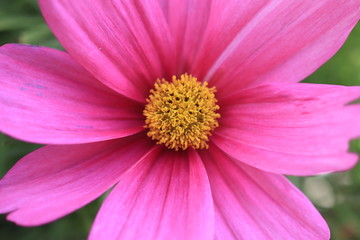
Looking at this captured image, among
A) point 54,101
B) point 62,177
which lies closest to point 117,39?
point 54,101

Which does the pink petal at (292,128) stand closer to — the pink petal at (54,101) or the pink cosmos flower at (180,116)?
the pink cosmos flower at (180,116)

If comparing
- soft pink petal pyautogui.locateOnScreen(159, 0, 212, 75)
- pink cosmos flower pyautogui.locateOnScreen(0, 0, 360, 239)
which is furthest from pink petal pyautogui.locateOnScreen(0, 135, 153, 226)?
soft pink petal pyautogui.locateOnScreen(159, 0, 212, 75)

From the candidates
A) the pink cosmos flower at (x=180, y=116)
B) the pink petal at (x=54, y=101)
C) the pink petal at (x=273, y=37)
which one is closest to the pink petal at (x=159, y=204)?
the pink cosmos flower at (x=180, y=116)

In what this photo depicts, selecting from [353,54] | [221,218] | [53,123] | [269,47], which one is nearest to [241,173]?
[221,218]

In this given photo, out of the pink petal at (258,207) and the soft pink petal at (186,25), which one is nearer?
the pink petal at (258,207)

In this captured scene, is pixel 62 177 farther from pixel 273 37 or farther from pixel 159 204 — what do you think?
pixel 273 37

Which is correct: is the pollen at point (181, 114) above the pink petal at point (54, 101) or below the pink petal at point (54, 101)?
below

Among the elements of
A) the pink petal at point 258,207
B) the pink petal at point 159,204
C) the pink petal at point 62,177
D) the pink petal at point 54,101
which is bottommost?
the pink petal at point 258,207

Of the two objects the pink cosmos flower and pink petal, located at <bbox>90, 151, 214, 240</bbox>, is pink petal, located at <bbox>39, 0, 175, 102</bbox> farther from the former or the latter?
pink petal, located at <bbox>90, 151, 214, 240</bbox>

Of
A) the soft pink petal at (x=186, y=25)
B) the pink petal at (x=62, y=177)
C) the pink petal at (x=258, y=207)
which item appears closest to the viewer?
the pink petal at (x=62, y=177)
